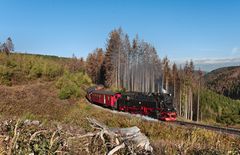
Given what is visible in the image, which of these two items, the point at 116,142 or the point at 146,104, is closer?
the point at 116,142

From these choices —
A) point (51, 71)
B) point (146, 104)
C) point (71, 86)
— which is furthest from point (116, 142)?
point (51, 71)

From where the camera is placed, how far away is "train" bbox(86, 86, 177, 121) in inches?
1137

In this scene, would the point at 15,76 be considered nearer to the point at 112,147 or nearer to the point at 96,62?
the point at 96,62

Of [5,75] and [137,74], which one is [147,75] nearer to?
[137,74]

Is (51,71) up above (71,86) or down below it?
above

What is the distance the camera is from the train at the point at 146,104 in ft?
94.8

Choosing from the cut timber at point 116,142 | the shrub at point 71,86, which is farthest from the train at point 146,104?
the cut timber at point 116,142

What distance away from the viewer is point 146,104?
101ft

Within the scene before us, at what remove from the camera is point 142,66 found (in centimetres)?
7481

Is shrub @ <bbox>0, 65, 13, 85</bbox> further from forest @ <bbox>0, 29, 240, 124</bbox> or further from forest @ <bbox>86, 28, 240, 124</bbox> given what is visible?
forest @ <bbox>86, 28, 240, 124</bbox>

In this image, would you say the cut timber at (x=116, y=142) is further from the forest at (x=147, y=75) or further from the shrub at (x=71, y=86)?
the forest at (x=147, y=75)

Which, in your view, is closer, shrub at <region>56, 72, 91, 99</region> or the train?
the train

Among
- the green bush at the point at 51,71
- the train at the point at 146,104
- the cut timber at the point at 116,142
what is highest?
the green bush at the point at 51,71

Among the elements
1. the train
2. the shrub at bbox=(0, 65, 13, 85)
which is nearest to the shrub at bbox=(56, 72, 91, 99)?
the shrub at bbox=(0, 65, 13, 85)
